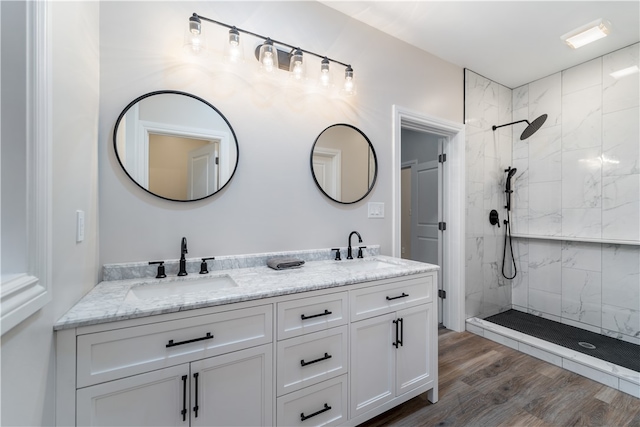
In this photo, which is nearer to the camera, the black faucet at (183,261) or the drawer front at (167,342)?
the drawer front at (167,342)

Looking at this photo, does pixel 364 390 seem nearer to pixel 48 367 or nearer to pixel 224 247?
pixel 224 247

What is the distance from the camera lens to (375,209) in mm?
2303

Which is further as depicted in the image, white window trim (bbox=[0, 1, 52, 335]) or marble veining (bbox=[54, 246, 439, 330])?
marble veining (bbox=[54, 246, 439, 330])

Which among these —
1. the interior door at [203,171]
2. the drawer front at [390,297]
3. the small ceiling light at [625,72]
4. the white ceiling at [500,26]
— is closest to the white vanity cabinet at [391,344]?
the drawer front at [390,297]

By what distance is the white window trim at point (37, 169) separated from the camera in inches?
29.1

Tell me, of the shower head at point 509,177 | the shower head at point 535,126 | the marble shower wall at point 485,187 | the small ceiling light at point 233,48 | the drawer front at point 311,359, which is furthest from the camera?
the shower head at point 509,177

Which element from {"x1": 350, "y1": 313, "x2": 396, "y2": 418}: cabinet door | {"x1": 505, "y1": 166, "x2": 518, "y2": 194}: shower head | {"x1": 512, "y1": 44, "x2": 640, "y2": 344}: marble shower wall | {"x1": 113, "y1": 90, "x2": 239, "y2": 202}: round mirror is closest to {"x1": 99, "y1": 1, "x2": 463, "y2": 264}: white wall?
{"x1": 113, "y1": 90, "x2": 239, "y2": 202}: round mirror

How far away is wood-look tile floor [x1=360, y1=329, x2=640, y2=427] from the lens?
5.46 ft

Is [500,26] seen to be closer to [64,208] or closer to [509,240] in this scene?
[509,240]

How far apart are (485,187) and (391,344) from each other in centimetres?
236

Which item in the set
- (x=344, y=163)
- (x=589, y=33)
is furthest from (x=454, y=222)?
(x=589, y=33)

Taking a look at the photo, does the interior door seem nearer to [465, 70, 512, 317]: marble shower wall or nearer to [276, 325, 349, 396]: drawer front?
[276, 325, 349, 396]: drawer front

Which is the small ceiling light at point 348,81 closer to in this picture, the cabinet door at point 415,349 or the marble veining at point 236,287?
the marble veining at point 236,287

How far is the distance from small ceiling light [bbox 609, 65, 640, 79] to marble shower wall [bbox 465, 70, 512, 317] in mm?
911
